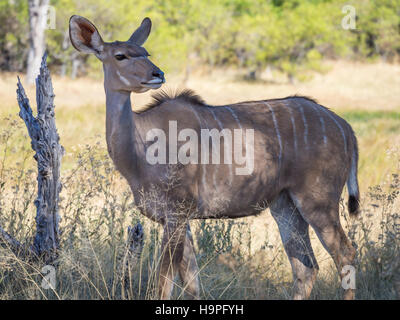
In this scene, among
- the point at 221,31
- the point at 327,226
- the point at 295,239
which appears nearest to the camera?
the point at 327,226

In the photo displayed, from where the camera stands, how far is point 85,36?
387 cm

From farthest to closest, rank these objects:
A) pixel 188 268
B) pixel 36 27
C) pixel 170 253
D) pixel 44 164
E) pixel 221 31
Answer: pixel 221 31 → pixel 36 27 → pixel 188 268 → pixel 44 164 → pixel 170 253

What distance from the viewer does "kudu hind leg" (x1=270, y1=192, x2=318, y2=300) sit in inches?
165

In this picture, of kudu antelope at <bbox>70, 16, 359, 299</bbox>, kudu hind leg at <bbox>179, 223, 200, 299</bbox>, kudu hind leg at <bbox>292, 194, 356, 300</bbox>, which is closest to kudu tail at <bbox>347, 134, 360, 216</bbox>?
kudu antelope at <bbox>70, 16, 359, 299</bbox>

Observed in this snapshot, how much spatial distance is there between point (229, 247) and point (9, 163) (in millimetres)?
3495

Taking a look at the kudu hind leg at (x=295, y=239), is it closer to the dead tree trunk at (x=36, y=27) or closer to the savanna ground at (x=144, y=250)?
the savanna ground at (x=144, y=250)

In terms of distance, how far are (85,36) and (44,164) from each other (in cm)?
83

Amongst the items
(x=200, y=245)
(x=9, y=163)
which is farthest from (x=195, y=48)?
(x=200, y=245)

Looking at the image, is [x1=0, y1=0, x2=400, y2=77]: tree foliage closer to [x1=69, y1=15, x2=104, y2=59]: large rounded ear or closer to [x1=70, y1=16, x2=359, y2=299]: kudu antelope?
[x1=70, y1=16, x2=359, y2=299]: kudu antelope

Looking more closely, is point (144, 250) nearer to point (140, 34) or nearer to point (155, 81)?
point (155, 81)

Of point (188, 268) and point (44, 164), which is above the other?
point (44, 164)

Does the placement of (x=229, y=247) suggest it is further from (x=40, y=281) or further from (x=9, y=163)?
(x=9, y=163)

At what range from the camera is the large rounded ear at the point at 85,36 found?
3807 mm

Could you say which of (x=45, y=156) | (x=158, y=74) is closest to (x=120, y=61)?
(x=158, y=74)
